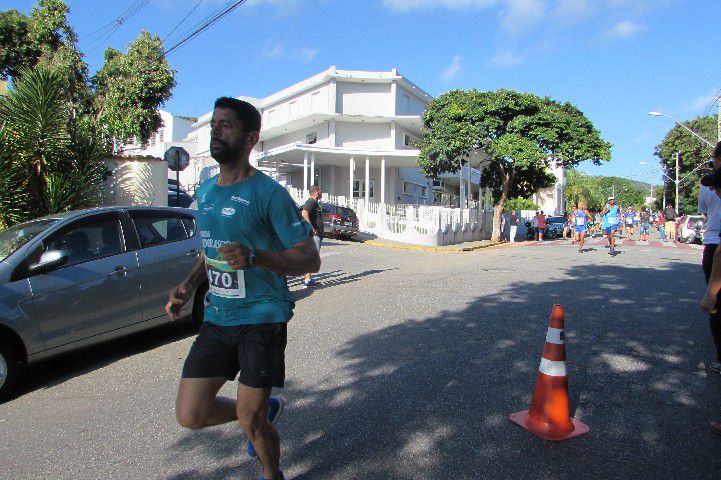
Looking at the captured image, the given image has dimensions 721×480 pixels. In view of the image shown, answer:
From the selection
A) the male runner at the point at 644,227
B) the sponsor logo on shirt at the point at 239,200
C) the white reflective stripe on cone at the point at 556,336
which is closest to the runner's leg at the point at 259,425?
the sponsor logo on shirt at the point at 239,200

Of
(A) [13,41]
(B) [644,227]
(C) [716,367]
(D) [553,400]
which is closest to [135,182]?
(D) [553,400]

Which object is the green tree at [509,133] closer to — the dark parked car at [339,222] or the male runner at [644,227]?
the dark parked car at [339,222]

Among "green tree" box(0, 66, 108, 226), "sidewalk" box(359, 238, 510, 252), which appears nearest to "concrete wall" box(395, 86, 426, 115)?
"sidewalk" box(359, 238, 510, 252)

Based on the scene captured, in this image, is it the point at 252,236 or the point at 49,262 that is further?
the point at 49,262

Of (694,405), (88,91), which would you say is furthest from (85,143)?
(694,405)

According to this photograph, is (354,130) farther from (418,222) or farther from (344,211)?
(418,222)

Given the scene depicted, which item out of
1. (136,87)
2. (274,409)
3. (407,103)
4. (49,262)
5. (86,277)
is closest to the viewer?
(274,409)

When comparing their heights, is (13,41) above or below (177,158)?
above

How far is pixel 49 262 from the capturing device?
15.1 feet

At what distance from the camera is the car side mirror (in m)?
4.57

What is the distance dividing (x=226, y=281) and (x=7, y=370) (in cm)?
320

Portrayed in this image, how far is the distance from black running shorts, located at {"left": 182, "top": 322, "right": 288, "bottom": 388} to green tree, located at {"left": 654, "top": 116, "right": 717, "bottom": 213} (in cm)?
5369

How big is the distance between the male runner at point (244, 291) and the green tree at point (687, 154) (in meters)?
53.6

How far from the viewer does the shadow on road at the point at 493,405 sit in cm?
303
